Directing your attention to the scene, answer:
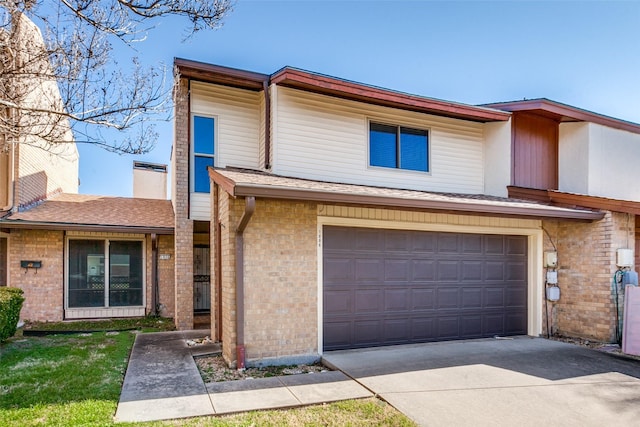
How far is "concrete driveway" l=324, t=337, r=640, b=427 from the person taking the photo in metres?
4.34

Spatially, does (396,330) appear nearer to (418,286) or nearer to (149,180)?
(418,286)

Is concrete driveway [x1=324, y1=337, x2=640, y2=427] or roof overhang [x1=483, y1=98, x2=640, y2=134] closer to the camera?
concrete driveway [x1=324, y1=337, x2=640, y2=427]

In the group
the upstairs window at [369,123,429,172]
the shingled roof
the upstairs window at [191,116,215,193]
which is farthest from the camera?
the shingled roof

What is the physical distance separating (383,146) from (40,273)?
372 inches

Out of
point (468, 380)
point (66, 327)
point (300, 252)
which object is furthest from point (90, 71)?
point (66, 327)

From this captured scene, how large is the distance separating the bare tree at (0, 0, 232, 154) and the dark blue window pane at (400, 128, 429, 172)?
5.22 meters

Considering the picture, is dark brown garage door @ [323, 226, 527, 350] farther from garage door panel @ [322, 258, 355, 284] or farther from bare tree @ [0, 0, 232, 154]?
bare tree @ [0, 0, 232, 154]

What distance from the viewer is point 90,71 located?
507 centimetres

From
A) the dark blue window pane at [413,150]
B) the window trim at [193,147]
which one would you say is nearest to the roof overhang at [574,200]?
the dark blue window pane at [413,150]

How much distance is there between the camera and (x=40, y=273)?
10.5 m

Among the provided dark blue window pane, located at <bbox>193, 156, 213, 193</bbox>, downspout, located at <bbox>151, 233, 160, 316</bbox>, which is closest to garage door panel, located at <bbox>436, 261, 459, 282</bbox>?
dark blue window pane, located at <bbox>193, 156, 213, 193</bbox>

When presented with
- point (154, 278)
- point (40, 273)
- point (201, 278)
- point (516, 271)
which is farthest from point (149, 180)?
point (516, 271)

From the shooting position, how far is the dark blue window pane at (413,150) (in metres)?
9.16

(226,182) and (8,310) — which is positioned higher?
(226,182)
